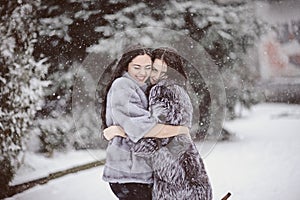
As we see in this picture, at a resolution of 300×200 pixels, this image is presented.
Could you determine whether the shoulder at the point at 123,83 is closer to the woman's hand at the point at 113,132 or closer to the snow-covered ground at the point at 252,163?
the woman's hand at the point at 113,132

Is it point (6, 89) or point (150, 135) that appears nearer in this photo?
point (150, 135)

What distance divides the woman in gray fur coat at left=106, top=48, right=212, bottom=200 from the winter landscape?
0.07m

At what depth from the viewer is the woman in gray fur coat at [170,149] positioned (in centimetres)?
146

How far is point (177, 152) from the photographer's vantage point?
147cm

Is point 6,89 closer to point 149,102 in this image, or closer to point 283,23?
point 149,102

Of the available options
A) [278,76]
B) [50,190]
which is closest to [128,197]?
[50,190]

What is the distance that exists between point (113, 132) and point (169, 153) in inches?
6.2

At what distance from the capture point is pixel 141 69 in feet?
4.83

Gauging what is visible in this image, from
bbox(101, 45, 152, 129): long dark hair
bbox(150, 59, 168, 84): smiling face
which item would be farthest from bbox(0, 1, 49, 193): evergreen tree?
bbox(150, 59, 168, 84): smiling face

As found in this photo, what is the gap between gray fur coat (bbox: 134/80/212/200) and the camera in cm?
146

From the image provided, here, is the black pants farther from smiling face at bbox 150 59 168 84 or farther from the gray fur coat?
smiling face at bbox 150 59 168 84

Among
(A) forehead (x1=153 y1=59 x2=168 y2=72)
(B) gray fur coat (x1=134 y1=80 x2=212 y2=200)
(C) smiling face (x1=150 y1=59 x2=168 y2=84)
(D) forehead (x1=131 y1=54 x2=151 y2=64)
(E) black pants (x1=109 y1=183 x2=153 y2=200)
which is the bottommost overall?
(E) black pants (x1=109 y1=183 x2=153 y2=200)

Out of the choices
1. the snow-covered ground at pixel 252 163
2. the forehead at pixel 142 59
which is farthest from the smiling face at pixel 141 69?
the snow-covered ground at pixel 252 163

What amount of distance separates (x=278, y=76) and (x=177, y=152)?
0.37 metres
